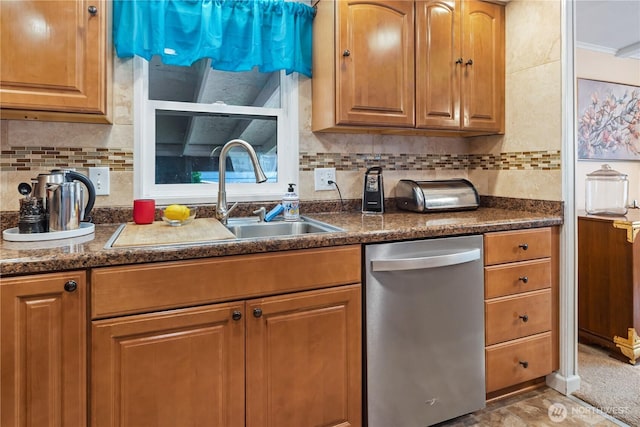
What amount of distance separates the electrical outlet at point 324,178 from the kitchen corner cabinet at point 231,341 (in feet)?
2.39

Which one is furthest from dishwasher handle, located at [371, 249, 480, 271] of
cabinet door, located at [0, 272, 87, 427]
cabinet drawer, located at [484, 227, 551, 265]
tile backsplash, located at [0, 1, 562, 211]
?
cabinet door, located at [0, 272, 87, 427]

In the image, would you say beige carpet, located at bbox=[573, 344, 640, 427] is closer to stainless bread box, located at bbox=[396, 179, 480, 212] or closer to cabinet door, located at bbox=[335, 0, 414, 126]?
stainless bread box, located at bbox=[396, 179, 480, 212]

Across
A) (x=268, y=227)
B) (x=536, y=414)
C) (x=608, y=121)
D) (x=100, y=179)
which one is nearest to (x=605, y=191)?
(x=608, y=121)

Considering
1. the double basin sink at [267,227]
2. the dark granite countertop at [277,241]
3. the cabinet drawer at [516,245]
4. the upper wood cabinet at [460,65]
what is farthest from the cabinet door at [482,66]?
the double basin sink at [267,227]

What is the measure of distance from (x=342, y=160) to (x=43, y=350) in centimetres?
157

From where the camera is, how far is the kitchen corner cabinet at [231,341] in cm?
113

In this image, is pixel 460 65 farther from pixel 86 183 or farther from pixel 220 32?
pixel 86 183

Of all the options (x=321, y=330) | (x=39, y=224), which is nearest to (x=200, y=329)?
(x=321, y=330)

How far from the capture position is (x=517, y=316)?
1.82 meters

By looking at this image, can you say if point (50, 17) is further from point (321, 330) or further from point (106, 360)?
point (321, 330)

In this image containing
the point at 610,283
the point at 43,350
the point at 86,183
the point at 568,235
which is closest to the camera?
the point at 43,350

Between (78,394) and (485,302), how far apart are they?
62.4 inches

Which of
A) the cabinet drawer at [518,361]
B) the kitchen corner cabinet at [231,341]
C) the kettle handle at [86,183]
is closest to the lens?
the kitchen corner cabinet at [231,341]

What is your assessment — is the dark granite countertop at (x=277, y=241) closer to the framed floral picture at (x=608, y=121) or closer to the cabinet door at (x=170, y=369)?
the cabinet door at (x=170, y=369)
